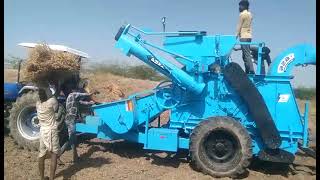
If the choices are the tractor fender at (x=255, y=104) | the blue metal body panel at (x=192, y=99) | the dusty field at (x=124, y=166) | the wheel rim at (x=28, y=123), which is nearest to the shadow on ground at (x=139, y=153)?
the dusty field at (x=124, y=166)

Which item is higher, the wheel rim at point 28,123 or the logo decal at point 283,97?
the logo decal at point 283,97

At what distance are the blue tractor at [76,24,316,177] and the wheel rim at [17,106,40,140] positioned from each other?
170 cm

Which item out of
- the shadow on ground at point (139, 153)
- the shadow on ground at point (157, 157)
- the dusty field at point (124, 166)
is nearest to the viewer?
the dusty field at point (124, 166)

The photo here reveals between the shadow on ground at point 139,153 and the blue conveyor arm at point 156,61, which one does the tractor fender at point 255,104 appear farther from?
the shadow on ground at point 139,153

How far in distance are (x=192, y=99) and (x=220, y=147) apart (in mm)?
1134

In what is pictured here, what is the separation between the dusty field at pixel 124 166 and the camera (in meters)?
8.00

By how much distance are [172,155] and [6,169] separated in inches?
136

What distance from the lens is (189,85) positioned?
27.8 ft

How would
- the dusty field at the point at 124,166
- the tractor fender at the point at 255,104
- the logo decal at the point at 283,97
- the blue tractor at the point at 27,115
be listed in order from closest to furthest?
the dusty field at the point at 124,166 < the tractor fender at the point at 255,104 < the logo decal at the point at 283,97 < the blue tractor at the point at 27,115

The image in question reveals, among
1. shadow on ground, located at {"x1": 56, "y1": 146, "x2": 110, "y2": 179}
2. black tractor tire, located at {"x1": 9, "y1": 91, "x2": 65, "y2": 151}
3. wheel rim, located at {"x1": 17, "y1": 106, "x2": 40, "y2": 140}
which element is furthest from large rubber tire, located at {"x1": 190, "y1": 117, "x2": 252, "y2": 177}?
wheel rim, located at {"x1": 17, "y1": 106, "x2": 40, "y2": 140}

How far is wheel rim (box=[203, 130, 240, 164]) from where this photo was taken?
8312 millimetres

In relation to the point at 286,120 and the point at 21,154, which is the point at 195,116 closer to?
the point at 286,120

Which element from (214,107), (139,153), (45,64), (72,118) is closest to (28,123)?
(72,118)

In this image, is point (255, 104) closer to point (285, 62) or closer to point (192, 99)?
point (285, 62)
